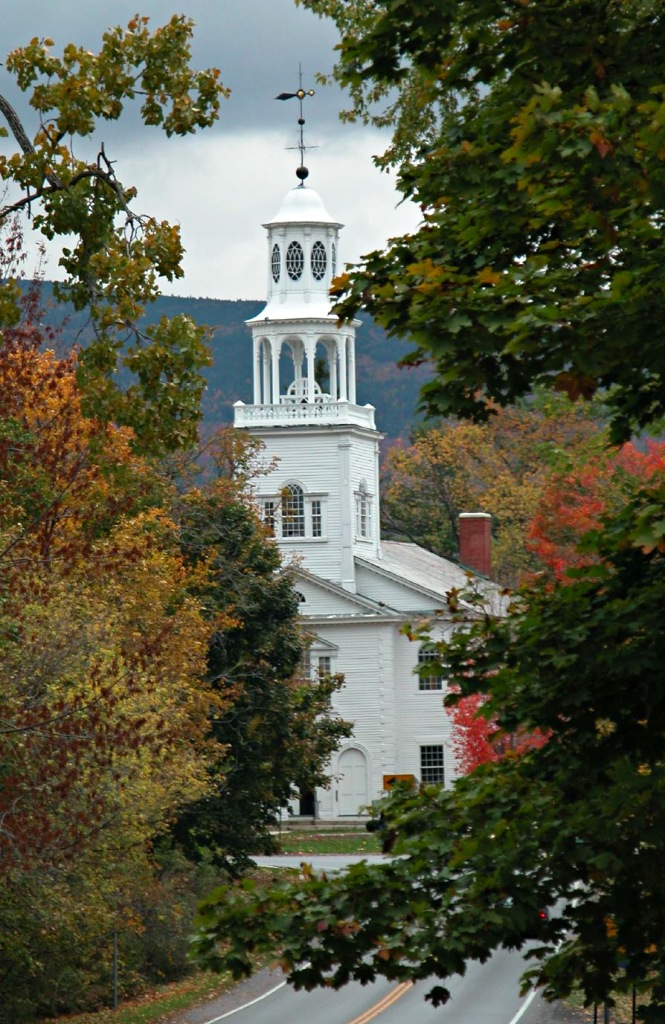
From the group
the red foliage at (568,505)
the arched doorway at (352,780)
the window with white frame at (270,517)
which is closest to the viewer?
the window with white frame at (270,517)

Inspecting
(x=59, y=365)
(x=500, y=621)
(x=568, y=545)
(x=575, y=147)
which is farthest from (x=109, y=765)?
(x=568, y=545)

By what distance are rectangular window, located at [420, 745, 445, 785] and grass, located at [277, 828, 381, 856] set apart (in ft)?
18.4

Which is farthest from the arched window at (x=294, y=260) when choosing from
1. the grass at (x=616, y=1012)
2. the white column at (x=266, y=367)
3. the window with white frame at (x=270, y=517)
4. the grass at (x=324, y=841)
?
the grass at (x=616, y=1012)

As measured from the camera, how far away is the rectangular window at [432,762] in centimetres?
7312

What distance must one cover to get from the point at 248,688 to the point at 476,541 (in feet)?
122

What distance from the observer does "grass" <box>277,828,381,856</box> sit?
5934 cm

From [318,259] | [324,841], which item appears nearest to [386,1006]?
[324,841]

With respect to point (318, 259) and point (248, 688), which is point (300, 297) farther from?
point (248, 688)

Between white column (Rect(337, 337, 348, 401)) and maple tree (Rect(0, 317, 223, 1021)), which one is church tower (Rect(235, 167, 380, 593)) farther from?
maple tree (Rect(0, 317, 223, 1021))

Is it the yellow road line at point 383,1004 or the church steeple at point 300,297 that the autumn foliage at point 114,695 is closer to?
the yellow road line at point 383,1004

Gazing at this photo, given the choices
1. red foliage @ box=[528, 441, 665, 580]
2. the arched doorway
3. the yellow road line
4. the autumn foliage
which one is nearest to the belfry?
the arched doorway

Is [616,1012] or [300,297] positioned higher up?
[300,297]

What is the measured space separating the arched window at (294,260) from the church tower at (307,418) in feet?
0.13

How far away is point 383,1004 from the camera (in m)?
33.6
